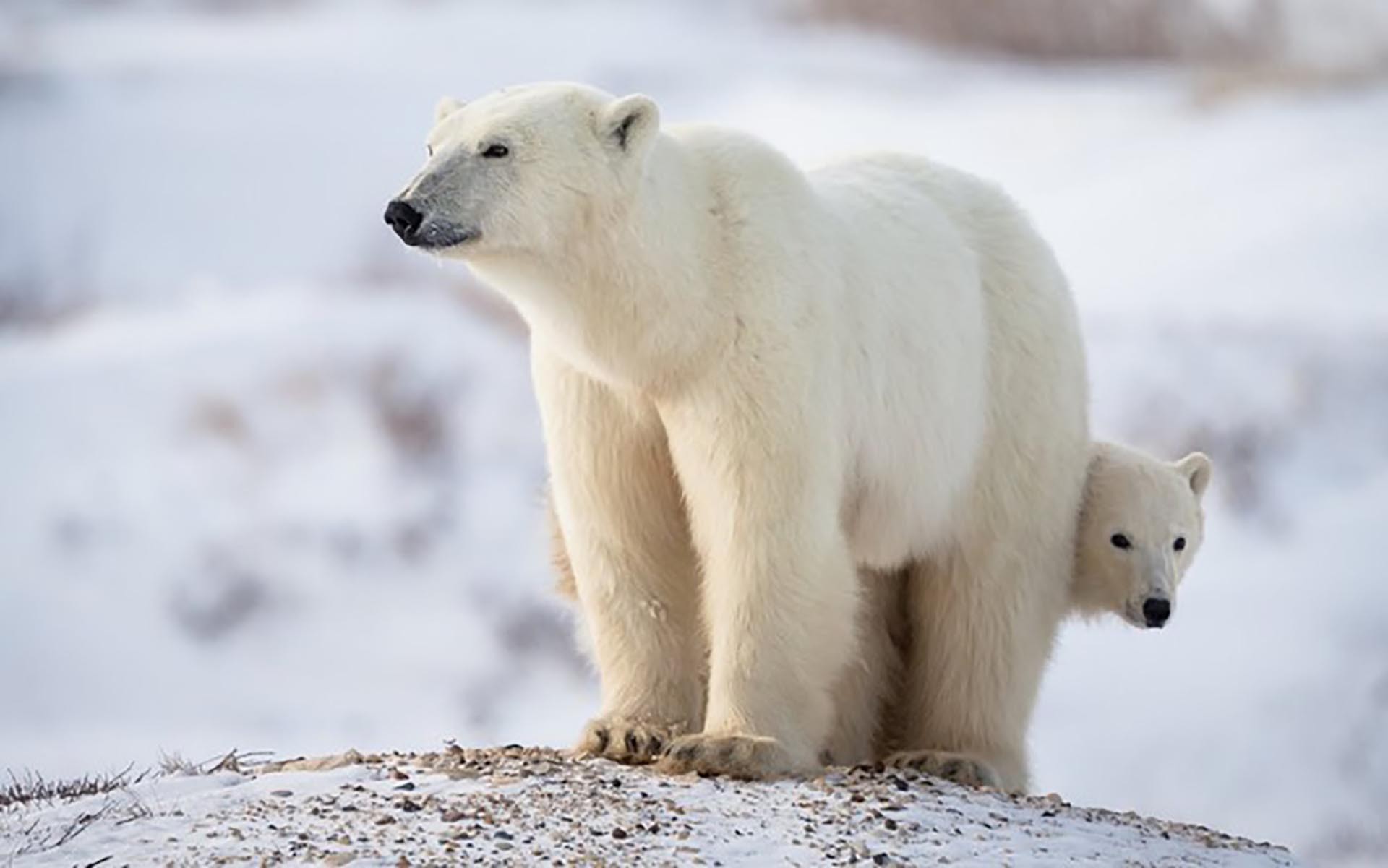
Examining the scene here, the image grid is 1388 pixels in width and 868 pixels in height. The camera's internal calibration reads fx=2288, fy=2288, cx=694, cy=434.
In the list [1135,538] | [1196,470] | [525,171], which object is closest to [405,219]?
[525,171]

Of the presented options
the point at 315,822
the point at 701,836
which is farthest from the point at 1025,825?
the point at 315,822

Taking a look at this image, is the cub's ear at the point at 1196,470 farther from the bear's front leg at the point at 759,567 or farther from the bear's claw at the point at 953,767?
the bear's front leg at the point at 759,567

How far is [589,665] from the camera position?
700 centimetres

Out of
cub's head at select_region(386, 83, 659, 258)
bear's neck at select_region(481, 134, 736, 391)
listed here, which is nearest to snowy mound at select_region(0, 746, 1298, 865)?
bear's neck at select_region(481, 134, 736, 391)

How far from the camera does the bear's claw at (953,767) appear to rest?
661 cm

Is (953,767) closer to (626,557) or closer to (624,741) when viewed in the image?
(624,741)

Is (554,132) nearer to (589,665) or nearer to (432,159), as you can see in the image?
(432,159)

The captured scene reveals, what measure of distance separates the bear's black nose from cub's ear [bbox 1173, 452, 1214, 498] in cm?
54

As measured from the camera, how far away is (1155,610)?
6.82 m

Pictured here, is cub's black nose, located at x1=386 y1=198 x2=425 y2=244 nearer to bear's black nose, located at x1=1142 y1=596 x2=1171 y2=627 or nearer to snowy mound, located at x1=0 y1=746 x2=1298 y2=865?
snowy mound, located at x1=0 y1=746 x2=1298 y2=865

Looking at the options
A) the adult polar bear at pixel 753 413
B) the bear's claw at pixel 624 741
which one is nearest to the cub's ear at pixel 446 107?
the adult polar bear at pixel 753 413

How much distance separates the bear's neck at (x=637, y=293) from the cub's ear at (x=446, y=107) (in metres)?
0.57

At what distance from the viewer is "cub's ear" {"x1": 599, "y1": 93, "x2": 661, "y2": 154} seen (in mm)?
5805

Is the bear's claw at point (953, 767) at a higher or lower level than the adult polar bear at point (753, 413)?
lower
